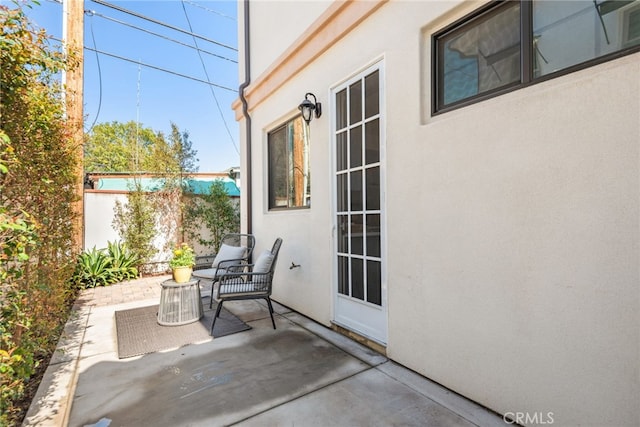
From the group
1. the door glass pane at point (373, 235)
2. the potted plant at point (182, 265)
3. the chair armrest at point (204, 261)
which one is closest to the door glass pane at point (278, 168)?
the potted plant at point (182, 265)

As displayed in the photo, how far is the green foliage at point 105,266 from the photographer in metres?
5.43

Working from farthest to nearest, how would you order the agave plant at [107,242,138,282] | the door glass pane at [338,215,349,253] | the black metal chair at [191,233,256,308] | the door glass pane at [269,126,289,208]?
the agave plant at [107,242,138,282]
the door glass pane at [269,126,289,208]
the black metal chair at [191,233,256,308]
the door glass pane at [338,215,349,253]

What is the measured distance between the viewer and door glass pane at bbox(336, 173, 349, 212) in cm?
329

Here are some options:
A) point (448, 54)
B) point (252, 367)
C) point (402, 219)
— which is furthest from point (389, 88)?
Answer: point (252, 367)

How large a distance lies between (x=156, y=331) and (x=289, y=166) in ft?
8.92

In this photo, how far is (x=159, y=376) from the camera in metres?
2.45

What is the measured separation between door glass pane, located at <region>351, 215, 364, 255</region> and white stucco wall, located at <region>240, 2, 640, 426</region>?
1.47ft

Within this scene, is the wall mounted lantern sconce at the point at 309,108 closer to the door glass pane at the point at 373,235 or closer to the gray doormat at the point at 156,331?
the door glass pane at the point at 373,235

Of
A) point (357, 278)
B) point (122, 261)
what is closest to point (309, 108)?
point (357, 278)

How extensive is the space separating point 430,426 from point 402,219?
4.74 feet

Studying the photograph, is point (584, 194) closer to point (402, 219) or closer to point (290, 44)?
point (402, 219)

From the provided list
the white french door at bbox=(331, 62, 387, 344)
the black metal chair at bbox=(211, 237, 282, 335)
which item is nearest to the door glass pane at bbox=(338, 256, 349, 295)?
the white french door at bbox=(331, 62, 387, 344)

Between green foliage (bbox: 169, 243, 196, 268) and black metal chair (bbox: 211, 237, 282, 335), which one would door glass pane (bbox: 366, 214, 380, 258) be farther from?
green foliage (bbox: 169, 243, 196, 268)

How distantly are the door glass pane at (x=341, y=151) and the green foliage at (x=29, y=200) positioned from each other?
245 cm
